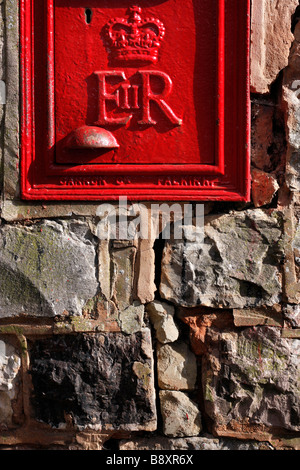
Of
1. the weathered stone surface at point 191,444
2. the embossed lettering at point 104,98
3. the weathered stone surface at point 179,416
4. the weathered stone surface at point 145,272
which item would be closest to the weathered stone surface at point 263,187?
the weathered stone surface at point 145,272

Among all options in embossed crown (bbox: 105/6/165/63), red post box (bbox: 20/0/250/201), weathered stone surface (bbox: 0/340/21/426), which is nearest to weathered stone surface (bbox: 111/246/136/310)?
red post box (bbox: 20/0/250/201)

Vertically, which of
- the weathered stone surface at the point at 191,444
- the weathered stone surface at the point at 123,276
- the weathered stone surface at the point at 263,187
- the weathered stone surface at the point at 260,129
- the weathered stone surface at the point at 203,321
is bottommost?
the weathered stone surface at the point at 191,444

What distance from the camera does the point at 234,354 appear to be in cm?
204

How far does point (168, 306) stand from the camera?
2084 mm

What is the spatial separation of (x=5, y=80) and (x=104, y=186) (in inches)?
23.0

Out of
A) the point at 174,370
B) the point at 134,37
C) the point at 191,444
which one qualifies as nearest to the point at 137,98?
the point at 134,37

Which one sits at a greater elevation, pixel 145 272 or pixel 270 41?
pixel 270 41

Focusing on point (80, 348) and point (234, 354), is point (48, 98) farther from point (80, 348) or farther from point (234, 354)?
point (234, 354)

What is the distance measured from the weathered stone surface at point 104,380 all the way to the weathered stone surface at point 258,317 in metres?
0.38

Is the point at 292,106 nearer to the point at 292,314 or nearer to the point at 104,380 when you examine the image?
the point at 292,314

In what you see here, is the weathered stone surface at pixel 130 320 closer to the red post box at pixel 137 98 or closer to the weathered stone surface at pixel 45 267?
the weathered stone surface at pixel 45 267

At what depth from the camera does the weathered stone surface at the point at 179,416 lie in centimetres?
207

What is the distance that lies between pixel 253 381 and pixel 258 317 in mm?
257

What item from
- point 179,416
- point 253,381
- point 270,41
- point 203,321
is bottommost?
point 179,416
